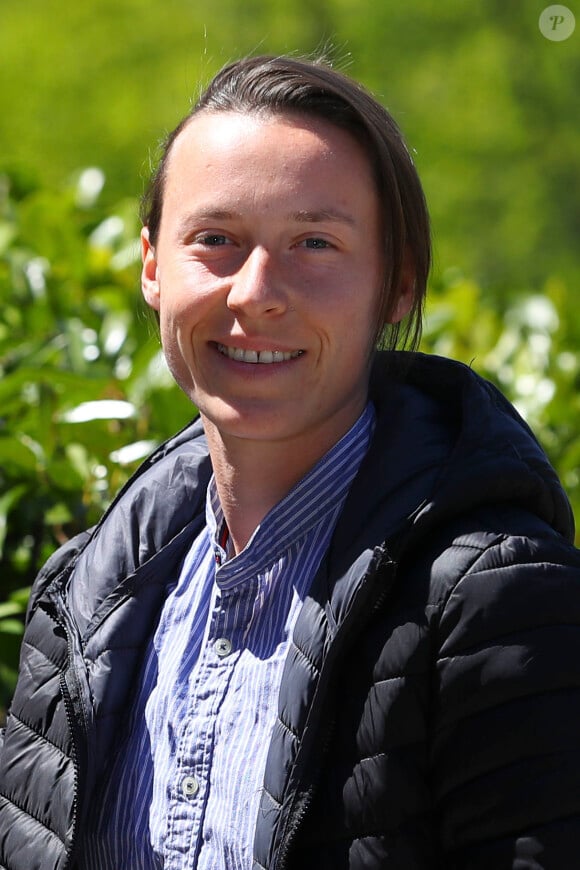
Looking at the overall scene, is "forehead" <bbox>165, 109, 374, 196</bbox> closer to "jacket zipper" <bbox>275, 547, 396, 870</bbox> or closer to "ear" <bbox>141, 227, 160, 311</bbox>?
"ear" <bbox>141, 227, 160, 311</bbox>

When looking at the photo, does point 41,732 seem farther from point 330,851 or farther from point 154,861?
point 330,851

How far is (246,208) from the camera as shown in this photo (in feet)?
5.37

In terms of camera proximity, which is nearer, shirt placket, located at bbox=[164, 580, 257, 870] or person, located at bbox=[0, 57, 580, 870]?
person, located at bbox=[0, 57, 580, 870]

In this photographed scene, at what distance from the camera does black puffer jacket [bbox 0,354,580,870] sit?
4.55 ft

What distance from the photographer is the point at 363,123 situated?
170cm

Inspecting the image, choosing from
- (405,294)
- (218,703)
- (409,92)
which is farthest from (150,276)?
(409,92)

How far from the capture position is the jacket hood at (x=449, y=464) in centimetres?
152

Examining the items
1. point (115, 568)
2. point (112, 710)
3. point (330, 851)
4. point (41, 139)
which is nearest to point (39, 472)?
point (115, 568)

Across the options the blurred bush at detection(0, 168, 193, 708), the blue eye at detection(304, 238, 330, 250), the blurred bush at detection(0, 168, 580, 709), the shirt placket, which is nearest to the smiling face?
the blue eye at detection(304, 238, 330, 250)

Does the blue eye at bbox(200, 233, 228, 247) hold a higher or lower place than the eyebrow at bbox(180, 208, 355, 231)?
lower

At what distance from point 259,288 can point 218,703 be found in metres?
0.56

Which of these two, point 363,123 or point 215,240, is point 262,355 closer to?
point 215,240

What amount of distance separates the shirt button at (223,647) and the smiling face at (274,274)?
0.93 ft

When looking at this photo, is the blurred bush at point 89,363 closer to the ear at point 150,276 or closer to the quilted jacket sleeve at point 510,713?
the ear at point 150,276
